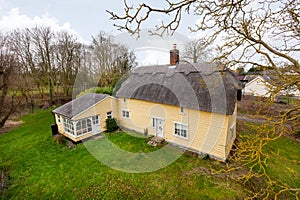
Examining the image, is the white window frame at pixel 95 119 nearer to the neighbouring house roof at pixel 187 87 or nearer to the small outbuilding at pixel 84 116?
the small outbuilding at pixel 84 116

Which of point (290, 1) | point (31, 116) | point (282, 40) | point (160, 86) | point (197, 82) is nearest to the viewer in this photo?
point (290, 1)

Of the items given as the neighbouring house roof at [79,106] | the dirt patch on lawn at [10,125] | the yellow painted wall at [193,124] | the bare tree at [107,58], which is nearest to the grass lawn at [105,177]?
the yellow painted wall at [193,124]

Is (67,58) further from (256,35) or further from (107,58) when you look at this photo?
(256,35)

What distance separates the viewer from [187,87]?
32.7 ft

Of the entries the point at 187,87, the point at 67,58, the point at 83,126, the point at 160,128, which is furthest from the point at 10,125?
the point at 187,87

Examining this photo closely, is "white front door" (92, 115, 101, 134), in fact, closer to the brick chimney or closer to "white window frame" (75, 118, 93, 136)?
"white window frame" (75, 118, 93, 136)

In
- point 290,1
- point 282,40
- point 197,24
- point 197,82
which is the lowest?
point 197,82

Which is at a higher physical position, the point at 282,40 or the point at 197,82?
the point at 282,40

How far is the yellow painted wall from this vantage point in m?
8.23

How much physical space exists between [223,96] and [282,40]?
195 inches

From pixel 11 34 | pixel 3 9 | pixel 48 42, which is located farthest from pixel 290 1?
pixel 11 34

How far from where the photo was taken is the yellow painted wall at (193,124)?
823 centimetres

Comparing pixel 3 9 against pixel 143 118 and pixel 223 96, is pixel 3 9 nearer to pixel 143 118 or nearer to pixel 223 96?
pixel 143 118

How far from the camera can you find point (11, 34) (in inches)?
760
